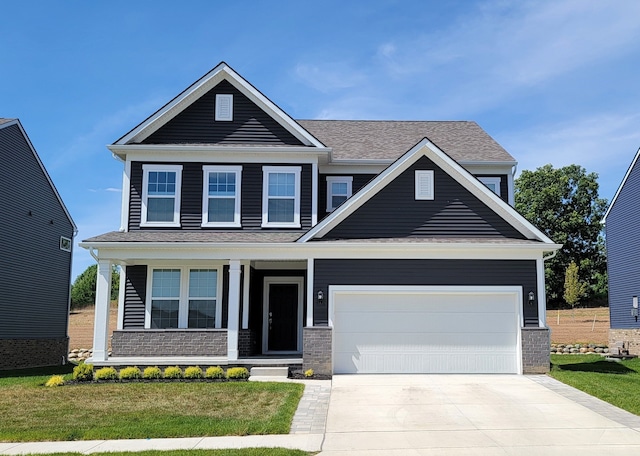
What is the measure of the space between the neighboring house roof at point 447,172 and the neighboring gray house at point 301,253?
0.04m

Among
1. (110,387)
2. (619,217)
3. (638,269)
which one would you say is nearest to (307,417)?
(110,387)

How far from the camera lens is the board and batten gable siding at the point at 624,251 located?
25031 mm

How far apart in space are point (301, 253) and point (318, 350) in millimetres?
2462

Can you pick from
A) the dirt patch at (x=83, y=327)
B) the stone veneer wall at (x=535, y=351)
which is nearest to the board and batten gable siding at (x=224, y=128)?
the stone veneer wall at (x=535, y=351)

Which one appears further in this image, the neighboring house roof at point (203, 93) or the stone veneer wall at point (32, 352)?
the stone veneer wall at point (32, 352)

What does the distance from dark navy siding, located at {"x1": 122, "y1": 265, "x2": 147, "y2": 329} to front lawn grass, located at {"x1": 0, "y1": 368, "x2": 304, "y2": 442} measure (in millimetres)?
2667

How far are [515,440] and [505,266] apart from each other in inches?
272

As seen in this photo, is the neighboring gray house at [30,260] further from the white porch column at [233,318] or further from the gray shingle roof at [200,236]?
the white porch column at [233,318]

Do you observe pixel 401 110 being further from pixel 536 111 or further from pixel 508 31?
pixel 508 31

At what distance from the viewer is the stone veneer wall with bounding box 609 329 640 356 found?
80.5 feet

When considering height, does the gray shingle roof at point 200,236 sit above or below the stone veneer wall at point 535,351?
above

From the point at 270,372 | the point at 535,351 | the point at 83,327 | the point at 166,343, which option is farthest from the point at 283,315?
the point at 83,327

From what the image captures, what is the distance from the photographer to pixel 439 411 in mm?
11625

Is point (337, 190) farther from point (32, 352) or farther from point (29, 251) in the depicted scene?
point (32, 352)
